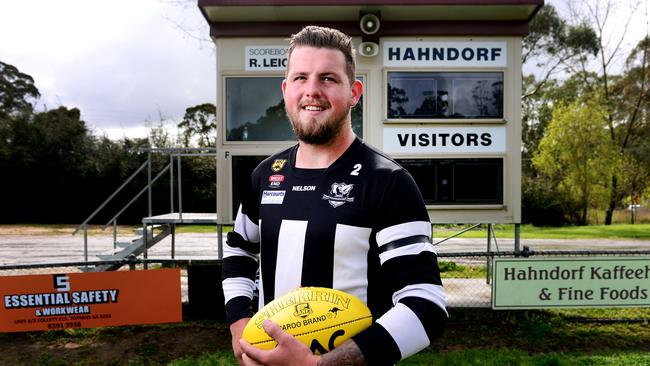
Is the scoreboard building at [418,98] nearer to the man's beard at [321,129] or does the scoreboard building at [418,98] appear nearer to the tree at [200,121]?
the man's beard at [321,129]

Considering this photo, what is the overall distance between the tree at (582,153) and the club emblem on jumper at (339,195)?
27.7 meters

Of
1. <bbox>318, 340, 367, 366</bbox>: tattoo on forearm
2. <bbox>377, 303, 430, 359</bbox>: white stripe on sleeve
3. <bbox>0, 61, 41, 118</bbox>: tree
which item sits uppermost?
<bbox>0, 61, 41, 118</bbox>: tree

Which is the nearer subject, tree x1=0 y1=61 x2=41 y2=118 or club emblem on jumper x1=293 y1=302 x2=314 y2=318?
club emblem on jumper x1=293 y1=302 x2=314 y2=318

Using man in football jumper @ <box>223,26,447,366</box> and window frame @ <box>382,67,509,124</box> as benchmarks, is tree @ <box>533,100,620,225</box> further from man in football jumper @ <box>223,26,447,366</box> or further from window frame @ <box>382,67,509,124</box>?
man in football jumper @ <box>223,26,447,366</box>

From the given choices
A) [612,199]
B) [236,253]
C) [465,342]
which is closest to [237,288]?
[236,253]

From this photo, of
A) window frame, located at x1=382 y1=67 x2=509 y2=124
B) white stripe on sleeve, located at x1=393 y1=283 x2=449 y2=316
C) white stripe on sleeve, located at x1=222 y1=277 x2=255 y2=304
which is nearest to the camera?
white stripe on sleeve, located at x1=393 y1=283 x2=449 y2=316

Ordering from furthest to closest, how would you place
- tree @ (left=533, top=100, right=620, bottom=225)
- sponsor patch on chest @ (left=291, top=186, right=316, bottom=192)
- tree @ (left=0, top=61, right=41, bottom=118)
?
tree @ (left=0, top=61, right=41, bottom=118) → tree @ (left=533, top=100, right=620, bottom=225) → sponsor patch on chest @ (left=291, top=186, right=316, bottom=192)

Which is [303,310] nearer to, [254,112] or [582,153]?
[254,112]

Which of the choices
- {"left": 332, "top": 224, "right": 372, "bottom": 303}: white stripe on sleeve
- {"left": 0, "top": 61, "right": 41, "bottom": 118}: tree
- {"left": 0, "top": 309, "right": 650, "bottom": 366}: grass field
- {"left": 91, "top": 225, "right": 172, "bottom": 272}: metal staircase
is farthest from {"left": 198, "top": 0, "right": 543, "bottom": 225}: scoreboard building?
{"left": 0, "top": 61, "right": 41, "bottom": 118}: tree

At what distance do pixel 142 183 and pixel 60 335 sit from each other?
755 inches

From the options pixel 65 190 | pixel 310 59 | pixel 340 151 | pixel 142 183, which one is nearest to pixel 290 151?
pixel 340 151

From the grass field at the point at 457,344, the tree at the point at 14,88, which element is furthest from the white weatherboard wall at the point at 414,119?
the tree at the point at 14,88

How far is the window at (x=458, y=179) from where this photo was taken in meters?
6.46

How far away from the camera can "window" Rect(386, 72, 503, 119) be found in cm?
644
